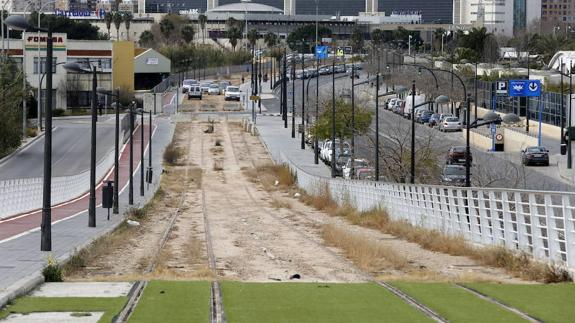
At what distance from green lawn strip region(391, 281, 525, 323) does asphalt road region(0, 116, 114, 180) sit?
57.0 m

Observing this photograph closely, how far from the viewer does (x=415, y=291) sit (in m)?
17.7

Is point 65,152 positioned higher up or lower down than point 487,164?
lower down

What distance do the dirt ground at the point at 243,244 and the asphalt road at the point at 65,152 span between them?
7.23 m

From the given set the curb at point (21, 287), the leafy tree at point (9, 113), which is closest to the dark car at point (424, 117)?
the leafy tree at point (9, 113)

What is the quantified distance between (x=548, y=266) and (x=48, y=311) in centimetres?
912

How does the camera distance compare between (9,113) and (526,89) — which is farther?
(526,89)

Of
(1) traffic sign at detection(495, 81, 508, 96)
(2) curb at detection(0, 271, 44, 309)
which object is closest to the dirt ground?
(2) curb at detection(0, 271, 44, 309)

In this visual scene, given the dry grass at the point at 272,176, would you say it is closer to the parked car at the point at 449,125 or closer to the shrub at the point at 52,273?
the parked car at the point at 449,125

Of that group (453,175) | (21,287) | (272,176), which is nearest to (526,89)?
(272,176)

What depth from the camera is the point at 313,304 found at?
53.4 ft

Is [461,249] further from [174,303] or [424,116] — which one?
[424,116]

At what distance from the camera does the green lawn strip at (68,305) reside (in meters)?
15.6

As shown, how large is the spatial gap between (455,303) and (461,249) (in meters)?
11.8

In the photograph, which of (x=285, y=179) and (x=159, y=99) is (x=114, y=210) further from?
(x=159, y=99)
